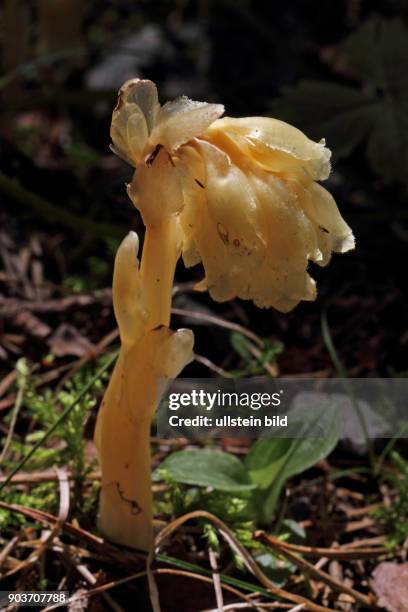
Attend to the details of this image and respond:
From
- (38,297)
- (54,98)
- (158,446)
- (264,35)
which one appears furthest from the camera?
(264,35)

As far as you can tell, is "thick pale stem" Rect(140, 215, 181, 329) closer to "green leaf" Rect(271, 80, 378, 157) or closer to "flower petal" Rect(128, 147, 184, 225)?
"flower petal" Rect(128, 147, 184, 225)

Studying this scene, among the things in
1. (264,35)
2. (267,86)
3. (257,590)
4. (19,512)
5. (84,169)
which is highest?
(264,35)

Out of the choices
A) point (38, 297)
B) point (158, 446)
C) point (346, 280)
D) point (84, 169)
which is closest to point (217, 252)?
point (158, 446)

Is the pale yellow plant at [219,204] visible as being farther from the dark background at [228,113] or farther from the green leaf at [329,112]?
the green leaf at [329,112]

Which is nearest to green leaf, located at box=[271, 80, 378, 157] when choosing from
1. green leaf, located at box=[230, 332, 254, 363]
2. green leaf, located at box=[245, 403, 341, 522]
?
green leaf, located at box=[230, 332, 254, 363]

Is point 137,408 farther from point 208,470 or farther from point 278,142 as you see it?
point 278,142

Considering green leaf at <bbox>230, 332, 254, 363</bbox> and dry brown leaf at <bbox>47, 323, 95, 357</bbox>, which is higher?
dry brown leaf at <bbox>47, 323, 95, 357</bbox>

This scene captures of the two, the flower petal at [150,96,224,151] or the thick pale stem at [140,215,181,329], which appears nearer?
the flower petal at [150,96,224,151]

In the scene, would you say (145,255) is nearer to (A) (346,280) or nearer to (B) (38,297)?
(B) (38,297)
